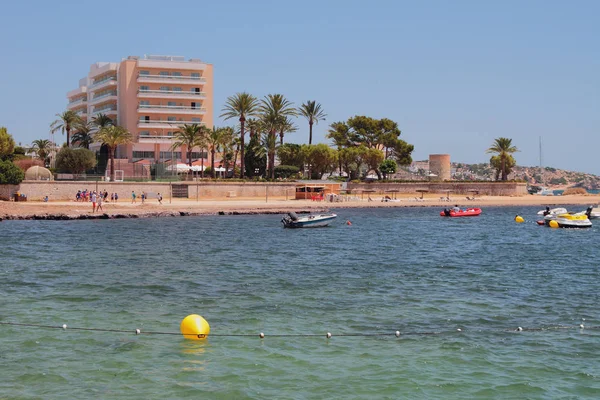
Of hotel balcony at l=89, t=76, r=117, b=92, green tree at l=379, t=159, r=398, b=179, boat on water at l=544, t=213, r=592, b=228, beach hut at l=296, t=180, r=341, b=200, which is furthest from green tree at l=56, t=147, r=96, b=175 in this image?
boat on water at l=544, t=213, r=592, b=228

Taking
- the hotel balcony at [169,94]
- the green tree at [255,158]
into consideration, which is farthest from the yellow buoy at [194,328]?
the hotel balcony at [169,94]

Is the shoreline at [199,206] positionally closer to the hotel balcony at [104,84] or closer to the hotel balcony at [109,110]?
the hotel balcony at [109,110]

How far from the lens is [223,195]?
88.6 meters

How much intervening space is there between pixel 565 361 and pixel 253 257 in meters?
22.6

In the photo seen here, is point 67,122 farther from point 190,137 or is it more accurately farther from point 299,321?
point 299,321

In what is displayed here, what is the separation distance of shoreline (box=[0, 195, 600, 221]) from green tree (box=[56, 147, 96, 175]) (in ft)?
43.1

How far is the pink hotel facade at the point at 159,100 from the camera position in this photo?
107000 millimetres

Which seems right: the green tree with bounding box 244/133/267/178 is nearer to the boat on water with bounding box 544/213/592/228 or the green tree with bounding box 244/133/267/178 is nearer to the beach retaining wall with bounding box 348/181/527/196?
the beach retaining wall with bounding box 348/181/527/196

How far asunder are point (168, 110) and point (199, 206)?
34944mm

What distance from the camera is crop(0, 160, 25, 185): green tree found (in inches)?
2817

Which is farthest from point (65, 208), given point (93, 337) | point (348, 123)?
point (348, 123)

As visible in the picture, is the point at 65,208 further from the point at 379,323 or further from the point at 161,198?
the point at 379,323

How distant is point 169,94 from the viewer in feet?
353

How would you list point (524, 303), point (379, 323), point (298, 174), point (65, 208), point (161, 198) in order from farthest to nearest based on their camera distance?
point (298, 174) → point (161, 198) → point (65, 208) → point (524, 303) → point (379, 323)
